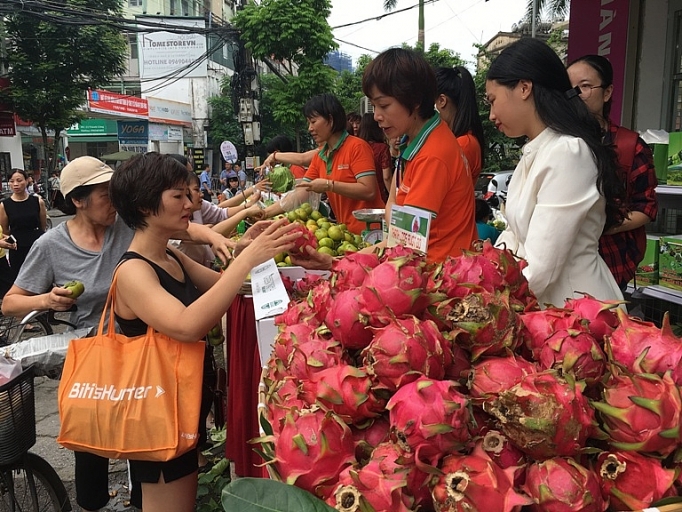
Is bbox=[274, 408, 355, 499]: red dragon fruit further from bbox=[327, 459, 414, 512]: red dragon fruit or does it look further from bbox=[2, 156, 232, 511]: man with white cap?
bbox=[2, 156, 232, 511]: man with white cap

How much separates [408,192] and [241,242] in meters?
0.74

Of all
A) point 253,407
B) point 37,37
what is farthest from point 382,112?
point 37,37

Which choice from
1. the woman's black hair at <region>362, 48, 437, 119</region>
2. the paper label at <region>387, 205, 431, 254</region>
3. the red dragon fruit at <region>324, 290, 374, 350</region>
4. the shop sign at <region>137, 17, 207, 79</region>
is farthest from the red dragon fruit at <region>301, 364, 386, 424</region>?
the shop sign at <region>137, 17, 207, 79</region>

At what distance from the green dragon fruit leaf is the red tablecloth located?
1652 mm

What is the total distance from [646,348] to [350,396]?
493 millimetres

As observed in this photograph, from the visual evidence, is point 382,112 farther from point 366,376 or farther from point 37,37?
point 37,37

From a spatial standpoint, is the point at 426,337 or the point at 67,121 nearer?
the point at 426,337

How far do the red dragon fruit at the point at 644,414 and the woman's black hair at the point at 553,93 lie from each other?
99cm

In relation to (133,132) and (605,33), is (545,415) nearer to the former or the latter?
(605,33)

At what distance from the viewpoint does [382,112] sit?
7.39 ft

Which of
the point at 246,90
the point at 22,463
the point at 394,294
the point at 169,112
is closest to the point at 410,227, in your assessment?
the point at 394,294

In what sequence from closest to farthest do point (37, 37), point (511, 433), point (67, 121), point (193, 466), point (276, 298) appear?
point (511, 433)
point (276, 298)
point (193, 466)
point (37, 37)
point (67, 121)

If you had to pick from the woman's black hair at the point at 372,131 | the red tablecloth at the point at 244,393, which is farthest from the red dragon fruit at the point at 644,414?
the woman's black hair at the point at 372,131

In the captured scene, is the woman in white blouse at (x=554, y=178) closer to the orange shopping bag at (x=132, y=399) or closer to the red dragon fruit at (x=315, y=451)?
the red dragon fruit at (x=315, y=451)
